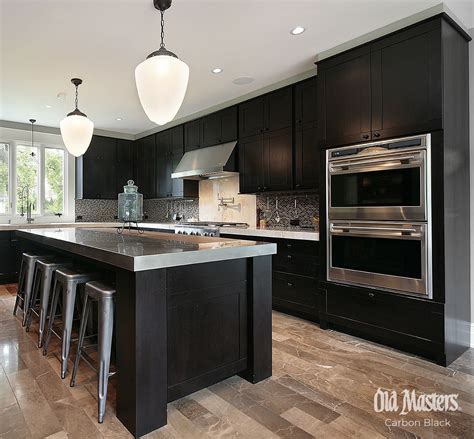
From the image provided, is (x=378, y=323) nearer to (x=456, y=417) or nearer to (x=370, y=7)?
(x=456, y=417)

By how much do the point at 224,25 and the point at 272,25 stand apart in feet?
1.34

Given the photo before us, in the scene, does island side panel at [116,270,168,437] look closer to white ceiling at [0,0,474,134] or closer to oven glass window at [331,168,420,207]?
oven glass window at [331,168,420,207]

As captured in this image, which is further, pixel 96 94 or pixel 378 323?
pixel 96 94

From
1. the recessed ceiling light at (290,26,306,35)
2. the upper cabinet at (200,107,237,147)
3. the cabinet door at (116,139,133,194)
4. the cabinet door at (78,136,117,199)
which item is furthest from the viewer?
the cabinet door at (116,139,133,194)

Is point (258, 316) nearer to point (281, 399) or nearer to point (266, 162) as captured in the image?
point (281, 399)

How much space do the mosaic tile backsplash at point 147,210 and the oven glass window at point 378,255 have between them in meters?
3.62

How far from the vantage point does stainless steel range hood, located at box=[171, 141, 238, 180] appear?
470 cm

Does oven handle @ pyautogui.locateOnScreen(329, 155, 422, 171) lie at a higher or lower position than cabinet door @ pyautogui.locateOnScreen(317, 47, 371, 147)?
lower

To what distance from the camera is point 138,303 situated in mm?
1670

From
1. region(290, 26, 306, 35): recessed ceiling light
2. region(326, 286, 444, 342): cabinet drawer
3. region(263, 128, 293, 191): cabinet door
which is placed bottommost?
region(326, 286, 444, 342): cabinet drawer

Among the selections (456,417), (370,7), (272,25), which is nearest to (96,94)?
(272,25)

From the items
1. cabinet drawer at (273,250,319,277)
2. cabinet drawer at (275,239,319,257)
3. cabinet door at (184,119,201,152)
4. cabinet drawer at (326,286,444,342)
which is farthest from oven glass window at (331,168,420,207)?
cabinet door at (184,119,201,152)

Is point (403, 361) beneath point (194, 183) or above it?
beneath

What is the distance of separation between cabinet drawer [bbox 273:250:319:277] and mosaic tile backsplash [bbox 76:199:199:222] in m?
2.86
